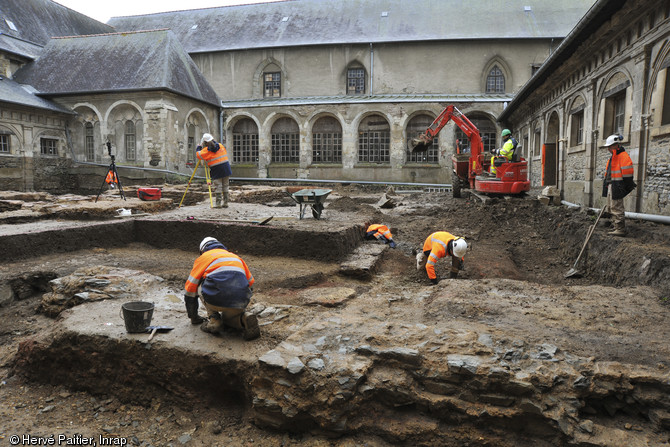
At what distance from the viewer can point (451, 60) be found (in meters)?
26.1

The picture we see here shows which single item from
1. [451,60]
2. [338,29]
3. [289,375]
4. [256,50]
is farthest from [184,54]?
[289,375]

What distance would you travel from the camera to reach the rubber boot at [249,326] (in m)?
4.02

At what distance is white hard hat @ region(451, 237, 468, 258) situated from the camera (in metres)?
6.57

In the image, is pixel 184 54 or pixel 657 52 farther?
pixel 184 54

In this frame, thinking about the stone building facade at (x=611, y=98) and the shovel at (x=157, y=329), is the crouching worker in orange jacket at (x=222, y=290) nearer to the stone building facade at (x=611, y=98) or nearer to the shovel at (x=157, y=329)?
the shovel at (x=157, y=329)

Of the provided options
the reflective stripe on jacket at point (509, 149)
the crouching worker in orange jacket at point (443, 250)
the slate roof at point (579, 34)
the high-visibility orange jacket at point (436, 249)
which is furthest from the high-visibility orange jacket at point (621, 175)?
the reflective stripe on jacket at point (509, 149)

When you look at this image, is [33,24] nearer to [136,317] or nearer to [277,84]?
[277,84]

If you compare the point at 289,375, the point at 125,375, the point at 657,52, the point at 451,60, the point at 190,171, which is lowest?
the point at 125,375

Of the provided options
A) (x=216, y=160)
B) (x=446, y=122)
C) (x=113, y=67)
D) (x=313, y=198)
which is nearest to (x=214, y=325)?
(x=313, y=198)

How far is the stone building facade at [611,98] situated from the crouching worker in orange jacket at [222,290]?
7.58 meters

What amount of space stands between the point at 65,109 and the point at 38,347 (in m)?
22.2

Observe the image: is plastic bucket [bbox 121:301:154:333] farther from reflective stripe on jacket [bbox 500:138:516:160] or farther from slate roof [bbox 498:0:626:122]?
reflective stripe on jacket [bbox 500:138:516:160]

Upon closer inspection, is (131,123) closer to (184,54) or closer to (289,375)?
(184,54)

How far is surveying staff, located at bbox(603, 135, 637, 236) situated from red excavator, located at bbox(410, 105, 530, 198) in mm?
4837
